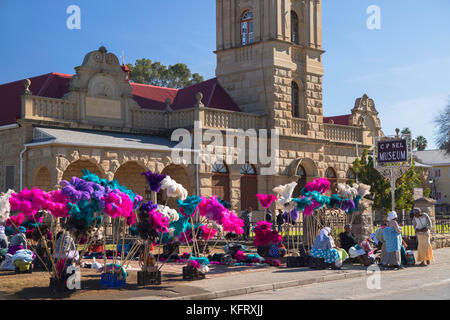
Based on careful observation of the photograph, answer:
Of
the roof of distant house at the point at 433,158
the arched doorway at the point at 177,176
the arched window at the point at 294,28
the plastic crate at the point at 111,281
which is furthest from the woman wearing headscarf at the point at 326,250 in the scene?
the roof of distant house at the point at 433,158

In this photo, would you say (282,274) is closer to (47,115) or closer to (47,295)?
(47,295)

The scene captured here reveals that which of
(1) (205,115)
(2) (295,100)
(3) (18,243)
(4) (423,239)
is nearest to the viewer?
(3) (18,243)

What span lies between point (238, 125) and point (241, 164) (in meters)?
1.94

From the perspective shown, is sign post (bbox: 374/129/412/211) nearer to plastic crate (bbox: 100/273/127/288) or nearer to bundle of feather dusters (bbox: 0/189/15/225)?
plastic crate (bbox: 100/273/127/288)

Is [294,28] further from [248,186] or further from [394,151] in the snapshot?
[394,151]

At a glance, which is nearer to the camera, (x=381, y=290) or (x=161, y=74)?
(x=381, y=290)

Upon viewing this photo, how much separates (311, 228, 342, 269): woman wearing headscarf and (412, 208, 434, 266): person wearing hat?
309cm

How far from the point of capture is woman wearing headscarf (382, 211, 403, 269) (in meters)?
17.0

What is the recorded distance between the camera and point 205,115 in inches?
1152

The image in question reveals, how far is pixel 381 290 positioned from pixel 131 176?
733 inches

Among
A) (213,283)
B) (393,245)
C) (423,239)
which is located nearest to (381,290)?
(213,283)

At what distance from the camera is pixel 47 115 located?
25859 mm

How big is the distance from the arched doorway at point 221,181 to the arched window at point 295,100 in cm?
596
